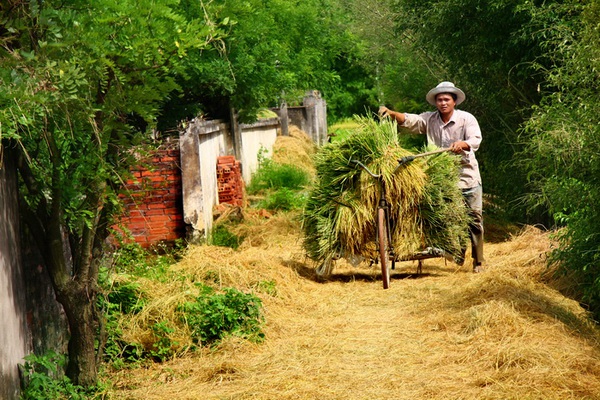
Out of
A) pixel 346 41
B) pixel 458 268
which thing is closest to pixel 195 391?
pixel 458 268

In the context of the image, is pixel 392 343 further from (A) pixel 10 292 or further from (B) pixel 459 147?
(B) pixel 459 147

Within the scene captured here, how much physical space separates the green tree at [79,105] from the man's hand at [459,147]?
4.83 meters

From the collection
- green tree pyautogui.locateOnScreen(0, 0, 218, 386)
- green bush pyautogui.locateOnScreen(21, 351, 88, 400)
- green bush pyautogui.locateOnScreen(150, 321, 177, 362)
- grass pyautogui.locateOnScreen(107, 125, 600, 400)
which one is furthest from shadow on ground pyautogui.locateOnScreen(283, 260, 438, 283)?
green bush pyautogui.locateOnScreen(21, 351, 88, 400)

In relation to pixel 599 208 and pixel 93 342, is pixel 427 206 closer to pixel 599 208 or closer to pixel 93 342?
pixel 599 208

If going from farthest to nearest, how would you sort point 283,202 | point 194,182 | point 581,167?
point 283,202
point 194,182
point 581,167

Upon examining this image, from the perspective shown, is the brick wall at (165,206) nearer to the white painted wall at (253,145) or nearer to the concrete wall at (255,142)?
the concrete wall at (255,142)

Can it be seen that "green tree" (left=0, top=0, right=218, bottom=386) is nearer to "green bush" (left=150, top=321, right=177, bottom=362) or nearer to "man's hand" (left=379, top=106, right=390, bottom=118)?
"green bush" (left=150, top=321, right=177, bottom=362)

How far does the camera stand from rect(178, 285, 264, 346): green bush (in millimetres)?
8086

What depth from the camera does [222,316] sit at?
8172 mm

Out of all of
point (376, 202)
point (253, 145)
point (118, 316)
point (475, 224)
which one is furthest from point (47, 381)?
point (253, 145)

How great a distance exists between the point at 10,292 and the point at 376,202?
540 centimetres

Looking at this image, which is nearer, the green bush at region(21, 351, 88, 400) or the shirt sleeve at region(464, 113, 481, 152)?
the green bush at region(21, 351, 88, 400)

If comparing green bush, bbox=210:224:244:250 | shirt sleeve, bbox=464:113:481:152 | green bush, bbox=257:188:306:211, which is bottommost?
green bush, bbox=210:224:244:250

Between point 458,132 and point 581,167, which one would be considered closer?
point 581,167
